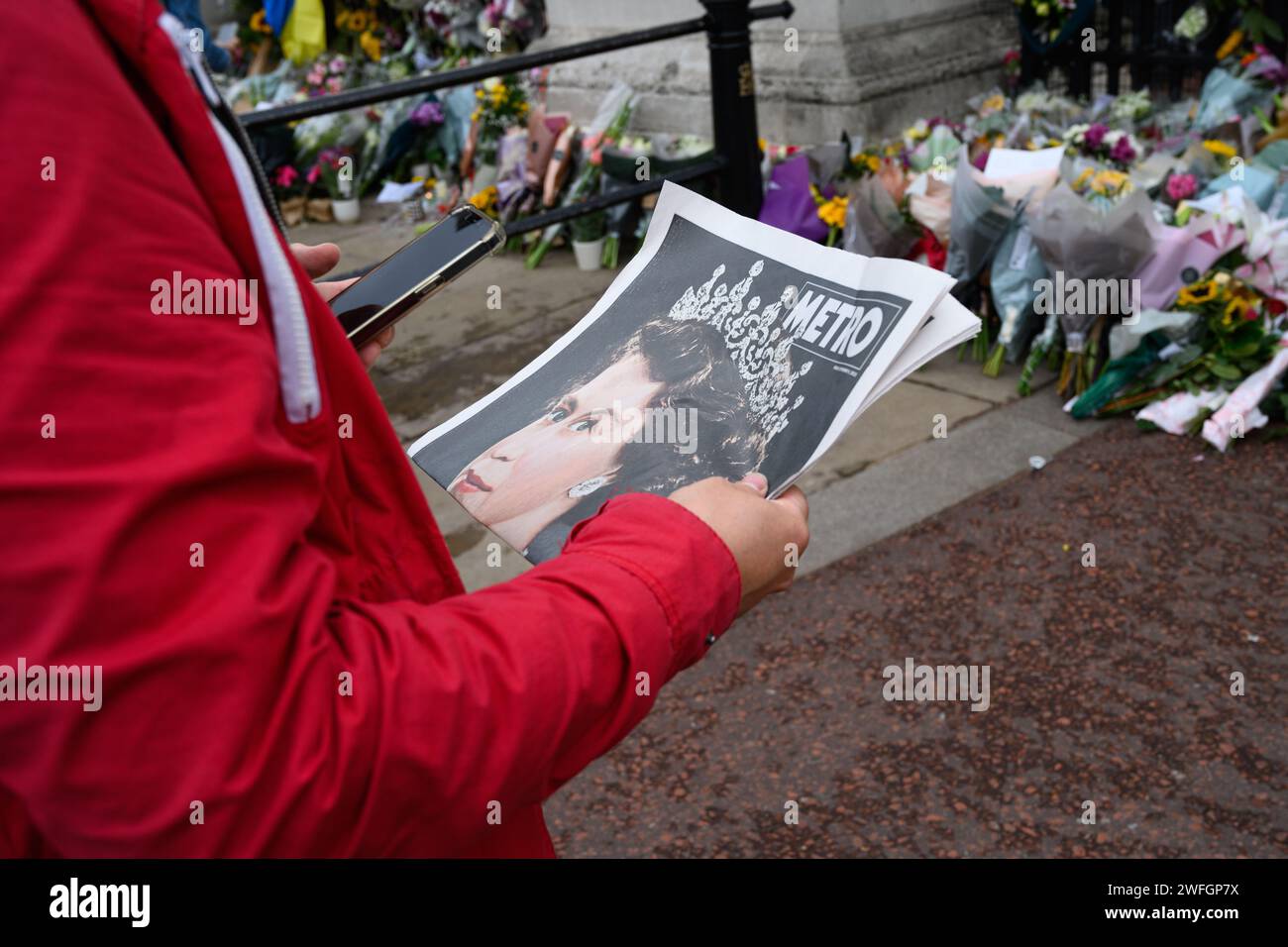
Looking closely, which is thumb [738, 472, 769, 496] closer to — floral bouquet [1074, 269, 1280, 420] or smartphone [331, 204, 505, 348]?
smartphone [331, 204, 505, 348]

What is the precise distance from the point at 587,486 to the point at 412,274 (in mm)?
284

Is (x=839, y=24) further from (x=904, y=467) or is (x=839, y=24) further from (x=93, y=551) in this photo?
(x=93, y=551)

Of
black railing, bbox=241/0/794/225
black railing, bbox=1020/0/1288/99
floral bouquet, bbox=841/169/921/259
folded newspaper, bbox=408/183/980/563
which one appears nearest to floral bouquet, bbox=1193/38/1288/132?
black railing, bbox=1020/0/1288/99

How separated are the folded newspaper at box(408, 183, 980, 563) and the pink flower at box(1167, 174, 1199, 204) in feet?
11.7

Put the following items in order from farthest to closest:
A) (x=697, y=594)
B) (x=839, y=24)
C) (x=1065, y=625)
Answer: (x=839, y=24) → (x=1065, y=625) → (x=697, y=594)

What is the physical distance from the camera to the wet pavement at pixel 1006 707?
7.95ft

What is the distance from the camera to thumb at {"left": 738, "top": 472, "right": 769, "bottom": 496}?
1.11 meters

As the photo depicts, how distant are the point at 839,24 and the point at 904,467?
9.27 feet

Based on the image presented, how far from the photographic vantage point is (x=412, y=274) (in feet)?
4.03

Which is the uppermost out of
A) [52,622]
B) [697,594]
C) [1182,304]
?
[52,622]

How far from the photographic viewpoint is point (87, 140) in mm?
635

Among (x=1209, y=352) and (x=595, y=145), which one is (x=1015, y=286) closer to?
(x=1209, y=352)

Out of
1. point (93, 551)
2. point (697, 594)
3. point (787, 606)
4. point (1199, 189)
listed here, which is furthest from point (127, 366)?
point (1199, 189)

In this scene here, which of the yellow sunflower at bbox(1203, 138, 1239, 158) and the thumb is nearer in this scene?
the thumb
